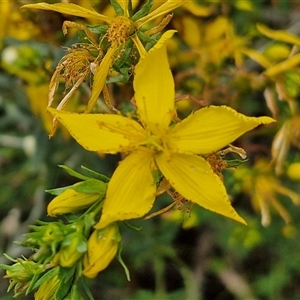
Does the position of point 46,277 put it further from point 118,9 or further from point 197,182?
point 118,9

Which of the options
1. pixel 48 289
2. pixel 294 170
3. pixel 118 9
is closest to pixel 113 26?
pixel 118 9

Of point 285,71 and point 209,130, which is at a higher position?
point 209,130

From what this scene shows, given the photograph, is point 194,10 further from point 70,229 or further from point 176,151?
point 70,229

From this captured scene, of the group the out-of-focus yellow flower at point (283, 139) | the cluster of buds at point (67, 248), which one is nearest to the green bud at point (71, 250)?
the cluster of buds at point (67, 248)

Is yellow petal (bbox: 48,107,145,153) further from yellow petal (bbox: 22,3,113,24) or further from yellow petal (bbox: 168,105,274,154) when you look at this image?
yellow petal (bbox: 22,3,113,24)

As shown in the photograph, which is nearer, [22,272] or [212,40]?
[22,272]

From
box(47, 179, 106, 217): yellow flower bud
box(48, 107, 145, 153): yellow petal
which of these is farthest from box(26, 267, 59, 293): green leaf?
box(48, 107, 145, 153): yellow petal

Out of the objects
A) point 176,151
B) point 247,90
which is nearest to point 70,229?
point 176,151
